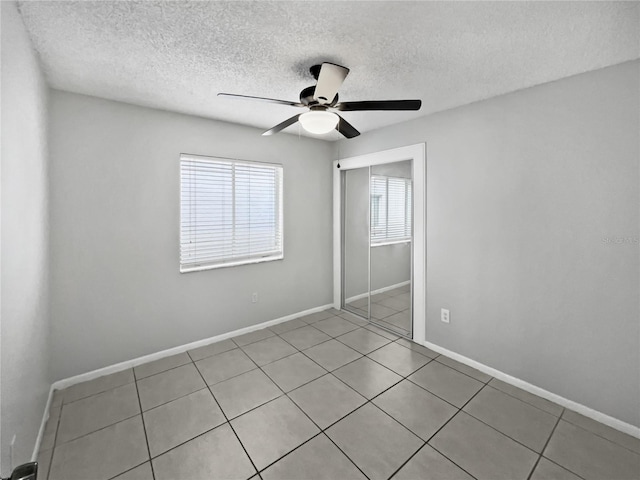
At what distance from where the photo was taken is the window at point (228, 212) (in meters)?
2.95

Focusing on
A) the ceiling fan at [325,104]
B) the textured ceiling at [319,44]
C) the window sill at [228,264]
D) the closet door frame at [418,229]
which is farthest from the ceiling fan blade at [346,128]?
the window sill at [228,264]

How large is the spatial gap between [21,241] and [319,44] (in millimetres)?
1961

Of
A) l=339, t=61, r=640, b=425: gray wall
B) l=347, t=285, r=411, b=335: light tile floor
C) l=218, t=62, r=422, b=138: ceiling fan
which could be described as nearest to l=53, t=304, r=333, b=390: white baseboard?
l=347, t=285, r=411, b=335: light tile floor

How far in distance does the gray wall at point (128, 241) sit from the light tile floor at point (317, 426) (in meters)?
A: 0.36

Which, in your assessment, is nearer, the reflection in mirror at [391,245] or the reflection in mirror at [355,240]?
the reflection in mirror at [391,245]

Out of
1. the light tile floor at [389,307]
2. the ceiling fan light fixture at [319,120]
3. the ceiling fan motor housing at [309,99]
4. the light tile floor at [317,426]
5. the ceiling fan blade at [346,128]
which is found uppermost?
the ceiling fan motor housing at [309,99]

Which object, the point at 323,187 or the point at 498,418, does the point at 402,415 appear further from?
the point at 323,187

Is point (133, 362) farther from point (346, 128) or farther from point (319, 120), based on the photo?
point (346, 128)

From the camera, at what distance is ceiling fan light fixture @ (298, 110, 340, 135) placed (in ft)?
6.25

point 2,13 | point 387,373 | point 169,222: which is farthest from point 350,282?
point 2,13

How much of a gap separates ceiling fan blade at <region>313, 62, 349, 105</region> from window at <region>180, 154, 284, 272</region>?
168 centimetres

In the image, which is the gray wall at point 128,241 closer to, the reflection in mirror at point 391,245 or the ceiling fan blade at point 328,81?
the reflection in mirror at point 391,245

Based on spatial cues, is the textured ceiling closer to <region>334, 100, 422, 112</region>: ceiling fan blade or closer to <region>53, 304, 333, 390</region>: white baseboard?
<region>334, 100, 422, 112</region>: ceiling fan blade

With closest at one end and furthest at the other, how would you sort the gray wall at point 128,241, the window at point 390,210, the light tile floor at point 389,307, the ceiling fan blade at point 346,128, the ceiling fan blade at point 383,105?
the ceiling fan blade at point 383,105, the ceiling fan blade at point 346,128, the gray wall at point 128,241, the window at point 390,210, the light tile floor at point 389,307
